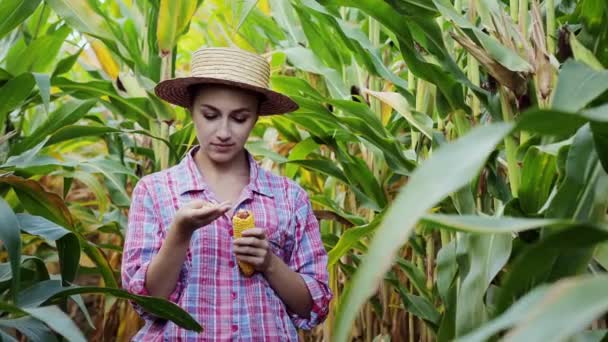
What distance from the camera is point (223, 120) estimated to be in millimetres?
1214

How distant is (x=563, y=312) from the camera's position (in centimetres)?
46

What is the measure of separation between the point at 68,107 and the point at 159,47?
207 mm

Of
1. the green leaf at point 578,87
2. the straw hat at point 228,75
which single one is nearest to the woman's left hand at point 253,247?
the straw hat at point 228,75

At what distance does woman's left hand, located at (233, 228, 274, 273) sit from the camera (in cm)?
115

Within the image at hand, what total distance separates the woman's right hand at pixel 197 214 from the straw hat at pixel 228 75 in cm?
24

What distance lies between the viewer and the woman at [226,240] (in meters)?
1.21

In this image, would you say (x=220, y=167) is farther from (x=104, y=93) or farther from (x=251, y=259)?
(x=104, y=93)

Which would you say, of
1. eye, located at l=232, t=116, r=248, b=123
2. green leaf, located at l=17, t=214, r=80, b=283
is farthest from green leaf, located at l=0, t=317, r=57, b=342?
eye, located at l=232, t=116, r=248, b=123

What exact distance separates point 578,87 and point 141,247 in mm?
671

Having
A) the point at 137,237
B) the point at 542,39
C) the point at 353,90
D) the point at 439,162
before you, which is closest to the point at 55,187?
the point at 353,90

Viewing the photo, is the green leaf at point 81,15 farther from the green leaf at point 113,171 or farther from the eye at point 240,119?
the eye at point 240,119

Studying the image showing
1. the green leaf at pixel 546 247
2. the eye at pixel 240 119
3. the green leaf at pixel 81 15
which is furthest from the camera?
the green leaf at pixel 81 15

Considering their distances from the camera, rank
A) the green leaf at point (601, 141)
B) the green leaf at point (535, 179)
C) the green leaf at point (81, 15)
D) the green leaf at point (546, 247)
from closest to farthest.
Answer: the green leaf at point (546, 247)
the green leaf at point (601, 141)
the green leaf at point (535, 179)
the green leaf at point (81, 15)

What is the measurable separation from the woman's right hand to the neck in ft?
0.68
